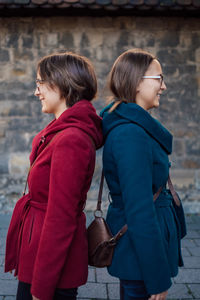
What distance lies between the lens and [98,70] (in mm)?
5285

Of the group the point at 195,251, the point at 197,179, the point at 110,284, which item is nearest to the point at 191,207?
the point at 197,179

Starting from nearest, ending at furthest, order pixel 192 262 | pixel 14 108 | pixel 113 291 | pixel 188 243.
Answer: pixel 113 291, pixel 192 262, pixel 188 243, pixel 14 108

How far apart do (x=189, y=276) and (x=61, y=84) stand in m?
2.42

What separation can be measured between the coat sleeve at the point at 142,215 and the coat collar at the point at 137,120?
122 millimetres

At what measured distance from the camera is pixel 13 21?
5.12 meters

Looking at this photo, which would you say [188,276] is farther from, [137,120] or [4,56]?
[4,56]

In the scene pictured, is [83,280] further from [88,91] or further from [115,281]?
[115,281]

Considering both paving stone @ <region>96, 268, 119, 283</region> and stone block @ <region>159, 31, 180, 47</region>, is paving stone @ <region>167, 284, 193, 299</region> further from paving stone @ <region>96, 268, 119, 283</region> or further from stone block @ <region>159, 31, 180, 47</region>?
stone block @ <region>159, 31, 180, 47</region>

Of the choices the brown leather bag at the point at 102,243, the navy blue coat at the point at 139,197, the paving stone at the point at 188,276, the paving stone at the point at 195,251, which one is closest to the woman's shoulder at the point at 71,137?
the navy blue coat at the point at 139,197

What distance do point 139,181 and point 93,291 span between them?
183 centimetres

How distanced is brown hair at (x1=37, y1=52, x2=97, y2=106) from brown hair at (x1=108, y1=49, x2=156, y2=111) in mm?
135

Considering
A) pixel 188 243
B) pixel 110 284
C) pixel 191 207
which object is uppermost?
pixel 110 284

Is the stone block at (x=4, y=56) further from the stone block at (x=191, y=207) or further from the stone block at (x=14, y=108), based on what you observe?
the stone block at (x=191, y=207)

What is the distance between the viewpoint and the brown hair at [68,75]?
1600mm
